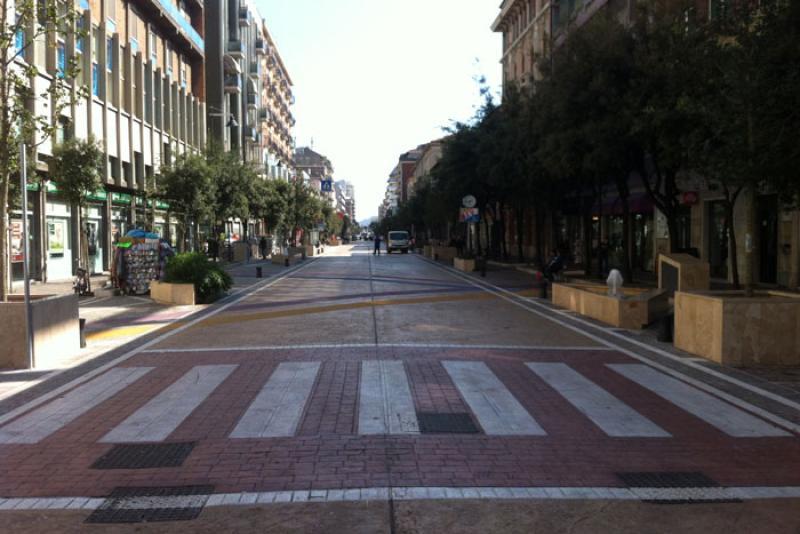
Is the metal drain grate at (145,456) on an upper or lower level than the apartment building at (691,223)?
lower

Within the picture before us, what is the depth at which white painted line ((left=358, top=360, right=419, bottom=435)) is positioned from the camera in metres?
6.60

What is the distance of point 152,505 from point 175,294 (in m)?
14.8

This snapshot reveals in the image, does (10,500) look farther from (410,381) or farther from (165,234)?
(165,234)

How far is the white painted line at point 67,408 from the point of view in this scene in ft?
21.9

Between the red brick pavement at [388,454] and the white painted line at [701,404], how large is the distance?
168 millimetres

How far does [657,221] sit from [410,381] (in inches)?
929

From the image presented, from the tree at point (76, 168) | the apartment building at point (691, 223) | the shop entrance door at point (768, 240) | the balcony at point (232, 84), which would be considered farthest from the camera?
the balcony at point (232, 84)

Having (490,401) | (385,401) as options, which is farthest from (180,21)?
(490,401)

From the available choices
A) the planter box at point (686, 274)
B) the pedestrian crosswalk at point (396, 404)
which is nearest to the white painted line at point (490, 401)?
the pedestrian crosswalk at point (396, 404)

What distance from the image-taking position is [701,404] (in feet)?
25.6

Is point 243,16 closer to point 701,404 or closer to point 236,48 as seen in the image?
point 236,48

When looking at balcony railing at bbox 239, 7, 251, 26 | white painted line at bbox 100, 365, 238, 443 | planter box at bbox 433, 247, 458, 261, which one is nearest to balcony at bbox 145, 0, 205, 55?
balcony railing at bbox 239, 7, 251, 26

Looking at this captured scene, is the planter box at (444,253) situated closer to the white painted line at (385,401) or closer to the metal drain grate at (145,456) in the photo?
the white painted line at (385,401)

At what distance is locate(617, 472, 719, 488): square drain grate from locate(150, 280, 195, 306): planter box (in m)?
15.1
